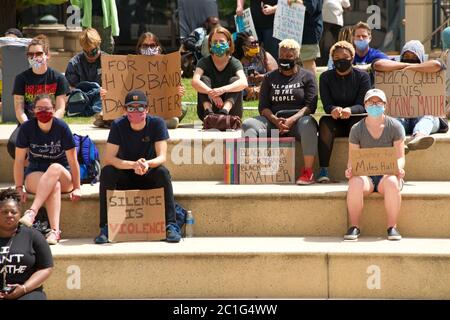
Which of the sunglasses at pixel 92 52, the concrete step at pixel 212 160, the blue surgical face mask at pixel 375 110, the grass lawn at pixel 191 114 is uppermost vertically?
the sunglasses at pixel 92 52

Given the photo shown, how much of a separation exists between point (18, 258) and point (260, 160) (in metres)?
3.16

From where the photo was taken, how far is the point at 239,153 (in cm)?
1191

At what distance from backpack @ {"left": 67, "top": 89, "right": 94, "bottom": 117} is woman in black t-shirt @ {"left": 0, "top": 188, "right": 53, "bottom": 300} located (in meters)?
4.83

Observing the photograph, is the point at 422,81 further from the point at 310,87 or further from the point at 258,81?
the point at 258,81

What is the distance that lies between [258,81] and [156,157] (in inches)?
167

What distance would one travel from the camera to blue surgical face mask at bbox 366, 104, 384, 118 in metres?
11.2

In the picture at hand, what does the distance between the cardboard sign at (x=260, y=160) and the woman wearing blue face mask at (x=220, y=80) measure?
114 centimetres

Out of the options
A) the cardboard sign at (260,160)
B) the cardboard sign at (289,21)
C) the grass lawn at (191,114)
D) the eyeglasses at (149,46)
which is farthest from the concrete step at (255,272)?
the cardboard sign at (289,21)

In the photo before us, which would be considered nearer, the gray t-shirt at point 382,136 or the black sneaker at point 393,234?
the black sneaker at point 393,234

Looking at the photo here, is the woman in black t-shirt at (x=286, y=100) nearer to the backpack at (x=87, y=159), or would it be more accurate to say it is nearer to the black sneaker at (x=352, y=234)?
the black sneaker at (x=352, y=234)

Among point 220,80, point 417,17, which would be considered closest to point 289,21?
point 220,80

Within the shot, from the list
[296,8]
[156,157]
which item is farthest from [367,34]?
[156,157]

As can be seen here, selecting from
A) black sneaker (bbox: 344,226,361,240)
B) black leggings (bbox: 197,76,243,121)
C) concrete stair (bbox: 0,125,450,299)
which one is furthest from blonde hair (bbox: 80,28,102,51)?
black sneaker (bbox: 344,226,361,240)

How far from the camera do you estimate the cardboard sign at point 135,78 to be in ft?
42.7
